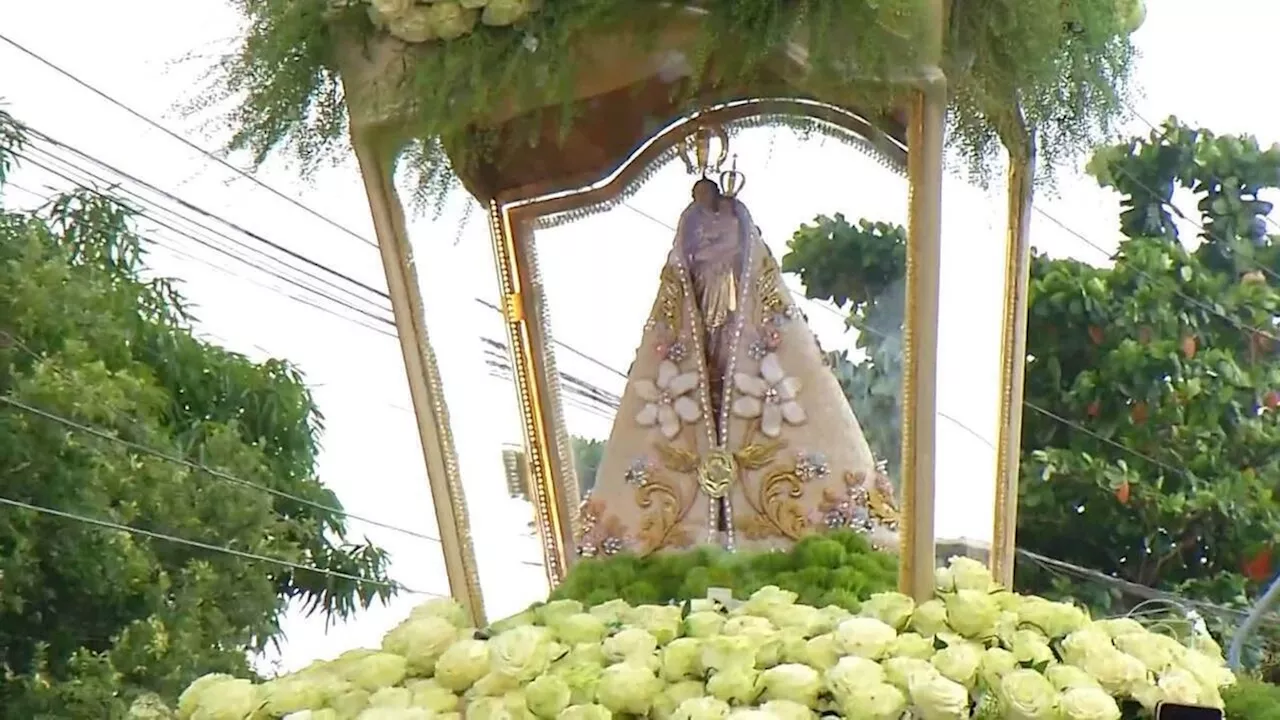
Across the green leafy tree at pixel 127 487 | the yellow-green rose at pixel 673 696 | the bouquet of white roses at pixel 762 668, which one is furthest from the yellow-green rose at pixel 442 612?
the green leafy tree at pixel 127 487

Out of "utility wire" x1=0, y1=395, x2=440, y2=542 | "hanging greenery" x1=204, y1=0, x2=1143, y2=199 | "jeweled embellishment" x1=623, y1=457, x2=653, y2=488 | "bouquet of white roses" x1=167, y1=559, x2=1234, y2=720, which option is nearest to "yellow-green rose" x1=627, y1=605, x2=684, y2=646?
"bouquet of white roses" x1=167, y1=559, x2=1234, y2=720

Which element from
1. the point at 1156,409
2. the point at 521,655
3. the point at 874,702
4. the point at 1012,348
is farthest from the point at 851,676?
the point at 1156,409

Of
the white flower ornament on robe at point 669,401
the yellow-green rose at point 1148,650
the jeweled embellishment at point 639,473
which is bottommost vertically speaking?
the yellow-green rose at point 1148,650

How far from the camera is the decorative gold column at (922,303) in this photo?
3.92ft

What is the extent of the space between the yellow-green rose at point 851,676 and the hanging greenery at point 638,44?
1.49 ft

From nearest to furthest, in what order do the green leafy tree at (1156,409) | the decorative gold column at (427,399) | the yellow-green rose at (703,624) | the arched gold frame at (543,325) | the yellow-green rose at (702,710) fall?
the yellow-green rose at (702,710), the yellow-green rose at (703,624), the decorative gold column at (427,399), the arched gold frame at (543,325), the green leafy tree at (1156,409)

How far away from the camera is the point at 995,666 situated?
3.34ft

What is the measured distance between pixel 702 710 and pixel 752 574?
0.33 meters

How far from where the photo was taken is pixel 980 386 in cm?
138

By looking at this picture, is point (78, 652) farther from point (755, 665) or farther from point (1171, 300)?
point (1171, 300)

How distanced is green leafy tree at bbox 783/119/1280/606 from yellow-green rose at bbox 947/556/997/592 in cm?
171

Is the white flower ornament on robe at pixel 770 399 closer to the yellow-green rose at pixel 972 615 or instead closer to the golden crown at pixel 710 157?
the golden crown at pixel 710 157

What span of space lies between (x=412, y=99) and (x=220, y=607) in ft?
4.17

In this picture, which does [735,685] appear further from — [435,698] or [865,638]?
[435,698]
